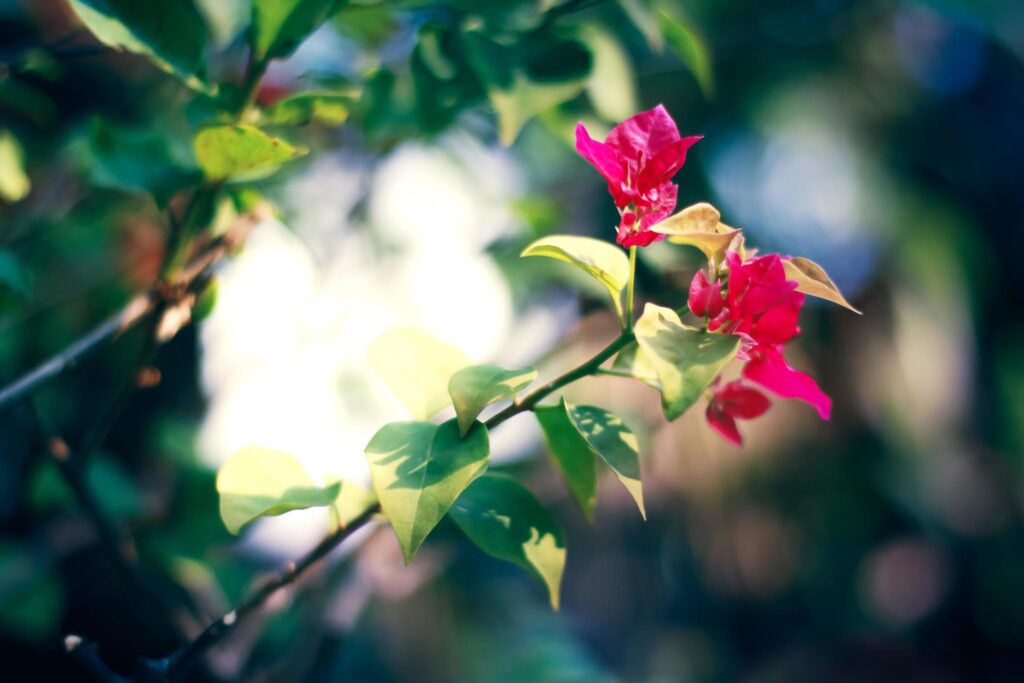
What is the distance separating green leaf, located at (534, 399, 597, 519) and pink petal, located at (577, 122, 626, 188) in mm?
126

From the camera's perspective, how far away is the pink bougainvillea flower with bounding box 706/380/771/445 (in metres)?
0.38

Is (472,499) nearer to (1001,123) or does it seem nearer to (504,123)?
(504,123)

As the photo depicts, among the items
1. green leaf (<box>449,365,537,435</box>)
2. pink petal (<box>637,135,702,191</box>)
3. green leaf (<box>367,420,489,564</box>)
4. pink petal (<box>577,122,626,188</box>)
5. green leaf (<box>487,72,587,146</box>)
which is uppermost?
pink petal (<box>577,122,626,188</box>)

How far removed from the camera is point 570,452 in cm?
37

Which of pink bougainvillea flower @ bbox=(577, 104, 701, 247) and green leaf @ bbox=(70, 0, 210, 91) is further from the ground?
green leaf @ bbox=(70, 0, 210, 91)

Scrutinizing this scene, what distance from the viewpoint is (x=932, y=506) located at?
8.21 feet

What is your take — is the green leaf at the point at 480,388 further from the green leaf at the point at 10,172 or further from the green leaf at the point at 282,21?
the green leaf at the point at 10,172

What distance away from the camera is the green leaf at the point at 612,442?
30cm

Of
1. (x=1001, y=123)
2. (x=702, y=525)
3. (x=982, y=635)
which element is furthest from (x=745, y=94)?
(x=982, y=635)

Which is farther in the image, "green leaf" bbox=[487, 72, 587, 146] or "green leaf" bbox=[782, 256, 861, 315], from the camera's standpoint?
"green leaf" bbox=[487, 72, 587, 146]

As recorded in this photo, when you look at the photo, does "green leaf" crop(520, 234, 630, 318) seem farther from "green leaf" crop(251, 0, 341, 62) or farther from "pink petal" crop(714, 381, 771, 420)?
"green leaf" crop(251, 0, 341, 62)

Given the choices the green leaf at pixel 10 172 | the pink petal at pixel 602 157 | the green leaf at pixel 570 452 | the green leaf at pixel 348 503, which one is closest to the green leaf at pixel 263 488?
the green leaf at pixel 348 503

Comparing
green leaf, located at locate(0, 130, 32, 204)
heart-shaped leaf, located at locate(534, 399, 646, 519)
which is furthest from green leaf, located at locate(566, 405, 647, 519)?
green leaf, located at locate(0, 130, 32, 204)

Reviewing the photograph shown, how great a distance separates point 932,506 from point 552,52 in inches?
106
